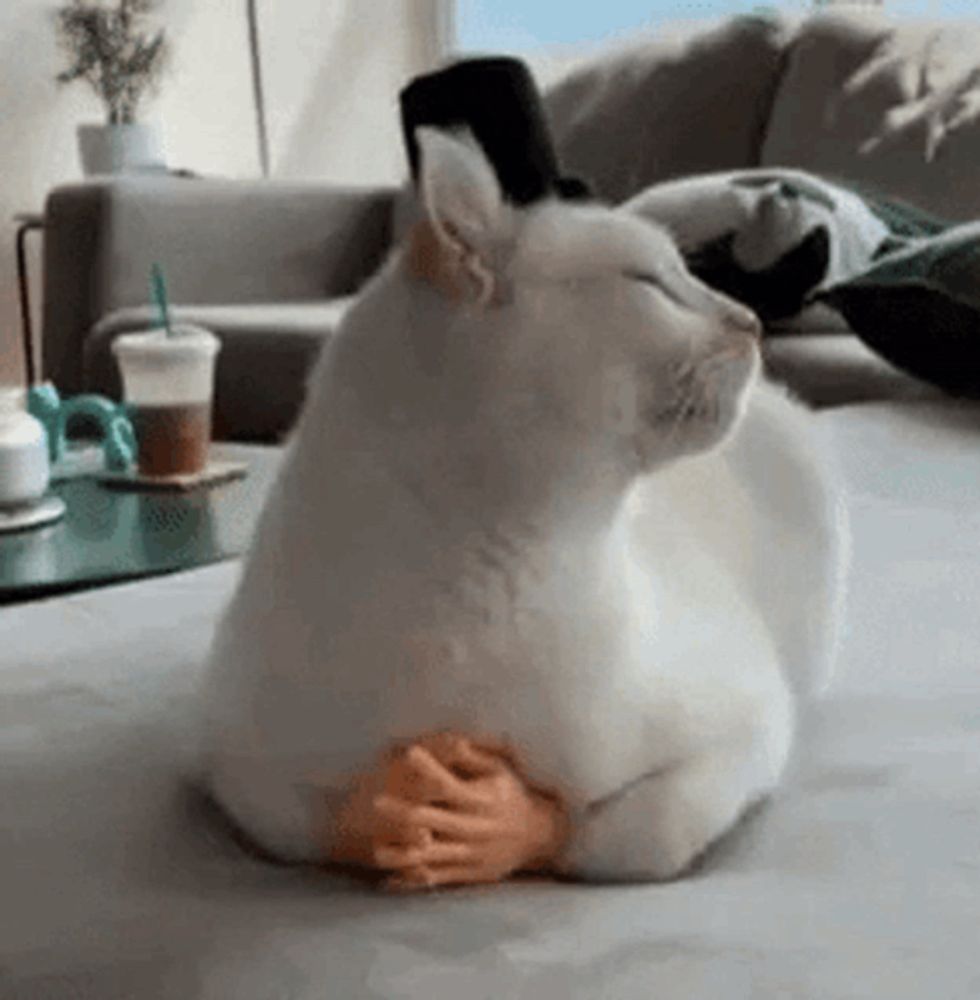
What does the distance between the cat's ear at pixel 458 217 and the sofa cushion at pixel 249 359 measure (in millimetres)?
2108

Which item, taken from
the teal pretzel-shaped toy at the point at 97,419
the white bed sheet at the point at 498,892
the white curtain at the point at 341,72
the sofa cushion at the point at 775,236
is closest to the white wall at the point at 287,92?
the white curtain at the point at 341,72

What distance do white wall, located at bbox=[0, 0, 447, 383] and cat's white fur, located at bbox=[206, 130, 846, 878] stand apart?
3473mm

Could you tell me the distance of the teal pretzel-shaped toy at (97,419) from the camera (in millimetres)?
2072

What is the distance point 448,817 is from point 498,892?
4cm

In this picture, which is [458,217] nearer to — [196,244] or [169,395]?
[169,395]

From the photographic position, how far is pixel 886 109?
2.76 m

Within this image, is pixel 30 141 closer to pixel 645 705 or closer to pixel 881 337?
pixel 881 337

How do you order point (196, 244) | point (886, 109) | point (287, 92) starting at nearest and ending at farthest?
point (886, 109), point (196, 244), point (287, 92)

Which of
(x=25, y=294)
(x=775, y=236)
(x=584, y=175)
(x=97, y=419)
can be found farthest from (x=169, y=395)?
(x=25, y=294)

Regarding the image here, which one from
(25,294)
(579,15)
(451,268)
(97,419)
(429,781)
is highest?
(451,268)

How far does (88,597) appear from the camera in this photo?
133 cm

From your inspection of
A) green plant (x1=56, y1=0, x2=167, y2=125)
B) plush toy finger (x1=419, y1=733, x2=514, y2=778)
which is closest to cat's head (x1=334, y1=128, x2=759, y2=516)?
plush toy finger (x1=419, y1=733, x2=514, y2=778)

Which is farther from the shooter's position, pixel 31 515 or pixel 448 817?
pixel 31 515

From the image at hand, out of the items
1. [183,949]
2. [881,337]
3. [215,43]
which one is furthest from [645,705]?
[215,43]
